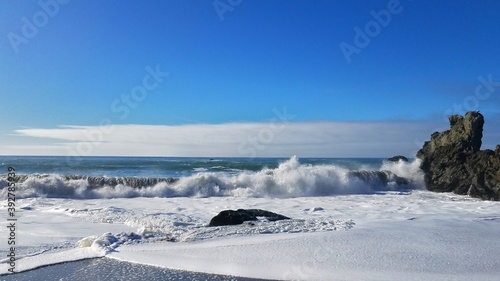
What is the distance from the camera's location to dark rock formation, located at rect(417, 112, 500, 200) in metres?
17.9

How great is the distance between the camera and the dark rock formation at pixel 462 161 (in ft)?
58.6

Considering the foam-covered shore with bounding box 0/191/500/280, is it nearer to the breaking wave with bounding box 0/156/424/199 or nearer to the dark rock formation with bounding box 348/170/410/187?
the breaking wave with bounding box 0/156/424/199

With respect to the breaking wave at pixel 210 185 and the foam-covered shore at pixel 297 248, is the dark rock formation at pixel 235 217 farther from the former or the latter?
the breaking wave at pixel 210 185

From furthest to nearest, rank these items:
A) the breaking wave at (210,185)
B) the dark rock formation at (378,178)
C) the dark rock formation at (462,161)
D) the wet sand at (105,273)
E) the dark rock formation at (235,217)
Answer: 1. the dark rock formation at (378,178)
2. the breaking wave at (210,185)
3. the dark rock formation at (462,161)
4. the dark rock formation at (235,217)
5. the wet sand at (105,273)

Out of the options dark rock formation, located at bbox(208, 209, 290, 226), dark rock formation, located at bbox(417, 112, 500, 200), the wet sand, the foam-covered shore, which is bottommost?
the wet sand

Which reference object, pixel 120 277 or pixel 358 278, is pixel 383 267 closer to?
pixel 358 278

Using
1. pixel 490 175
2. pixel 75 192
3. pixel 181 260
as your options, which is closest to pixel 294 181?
pixel 490 175

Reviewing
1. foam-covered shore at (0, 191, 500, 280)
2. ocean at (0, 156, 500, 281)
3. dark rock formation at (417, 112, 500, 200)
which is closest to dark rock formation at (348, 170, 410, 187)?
dark rock formation at (417, 112, 500, 200)

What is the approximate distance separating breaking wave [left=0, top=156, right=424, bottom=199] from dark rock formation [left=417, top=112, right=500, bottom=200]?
2528 millimetres

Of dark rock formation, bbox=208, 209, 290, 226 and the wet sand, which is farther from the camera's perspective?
dark rock formation, bbox=208, 209, 290, 226

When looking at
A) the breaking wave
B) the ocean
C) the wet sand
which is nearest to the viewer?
the wet sand

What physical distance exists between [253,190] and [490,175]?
10.9 metres

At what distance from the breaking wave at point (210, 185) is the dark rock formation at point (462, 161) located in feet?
8.29

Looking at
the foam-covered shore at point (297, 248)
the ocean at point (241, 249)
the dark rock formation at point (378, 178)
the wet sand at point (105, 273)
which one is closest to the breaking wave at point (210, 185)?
the dark rock formation at point (378, 178)
